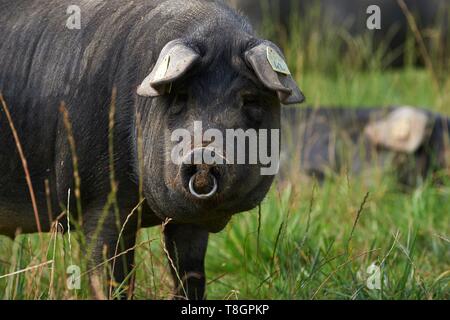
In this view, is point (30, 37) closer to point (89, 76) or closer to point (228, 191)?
point (89, 76)

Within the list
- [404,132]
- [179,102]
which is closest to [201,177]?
[179,102]

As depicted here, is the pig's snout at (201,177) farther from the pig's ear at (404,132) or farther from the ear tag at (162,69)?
the pig's ear at (404,132)

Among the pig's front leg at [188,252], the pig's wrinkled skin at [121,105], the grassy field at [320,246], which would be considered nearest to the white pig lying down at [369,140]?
the grassy field at [320,246]

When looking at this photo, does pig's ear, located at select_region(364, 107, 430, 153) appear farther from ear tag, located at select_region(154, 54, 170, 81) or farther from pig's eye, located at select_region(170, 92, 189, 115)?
ear tag, located at select_region(154, 54, 170, 81)

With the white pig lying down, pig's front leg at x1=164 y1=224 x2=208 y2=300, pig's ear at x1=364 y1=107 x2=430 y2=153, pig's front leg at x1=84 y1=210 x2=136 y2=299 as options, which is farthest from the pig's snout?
pig's ear at x1=364 y1=107 x2=430 y2=153

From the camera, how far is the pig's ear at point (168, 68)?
10.3 ft

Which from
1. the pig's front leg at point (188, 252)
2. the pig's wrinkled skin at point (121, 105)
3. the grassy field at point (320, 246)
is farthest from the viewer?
the pig's front leg at point (188, 252)

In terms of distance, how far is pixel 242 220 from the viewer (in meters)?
5.16

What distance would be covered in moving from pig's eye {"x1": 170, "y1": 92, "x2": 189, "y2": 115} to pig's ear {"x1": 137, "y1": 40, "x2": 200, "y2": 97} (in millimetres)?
48

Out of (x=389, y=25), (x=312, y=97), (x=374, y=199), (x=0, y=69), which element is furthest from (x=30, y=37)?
(x=389, y=25)

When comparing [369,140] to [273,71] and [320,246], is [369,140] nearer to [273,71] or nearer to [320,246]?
[320,246]

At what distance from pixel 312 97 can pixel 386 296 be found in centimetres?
355

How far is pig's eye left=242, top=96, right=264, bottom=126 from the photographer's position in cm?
326

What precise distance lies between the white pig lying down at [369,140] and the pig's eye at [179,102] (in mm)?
2952
